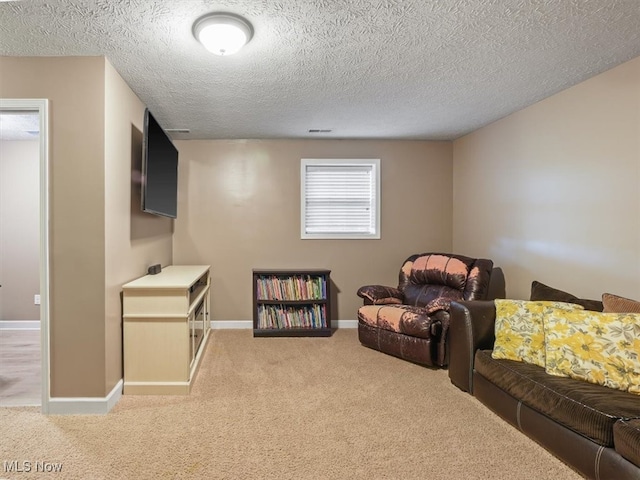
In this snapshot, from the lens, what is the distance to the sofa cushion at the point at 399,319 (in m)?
2.97

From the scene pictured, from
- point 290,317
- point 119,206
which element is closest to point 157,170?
point 119,206

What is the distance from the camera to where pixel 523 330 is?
86.7 inches

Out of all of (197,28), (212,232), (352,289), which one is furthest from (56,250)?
(352,289)

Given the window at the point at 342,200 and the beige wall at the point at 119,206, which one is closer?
the beige wall at the point at 119,206

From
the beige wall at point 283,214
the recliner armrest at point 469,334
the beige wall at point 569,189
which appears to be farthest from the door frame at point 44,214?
the beige wall at point 569,189

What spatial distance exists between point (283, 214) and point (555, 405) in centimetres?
319

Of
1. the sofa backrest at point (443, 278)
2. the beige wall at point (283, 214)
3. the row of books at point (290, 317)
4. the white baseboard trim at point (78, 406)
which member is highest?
the beige wall at point (283, 214)

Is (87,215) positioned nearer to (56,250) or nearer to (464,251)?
(56,250)

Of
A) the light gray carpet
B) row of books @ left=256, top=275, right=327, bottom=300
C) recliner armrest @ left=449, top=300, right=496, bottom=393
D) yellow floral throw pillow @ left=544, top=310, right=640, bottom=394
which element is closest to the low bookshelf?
row of books @ left=256, top=275, right=327, bottom=300

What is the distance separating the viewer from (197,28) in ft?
5.93

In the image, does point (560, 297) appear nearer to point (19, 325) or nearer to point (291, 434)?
point (291, 434)

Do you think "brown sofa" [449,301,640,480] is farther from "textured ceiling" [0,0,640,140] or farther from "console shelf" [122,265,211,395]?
"console shelf" [122,265,211,395]

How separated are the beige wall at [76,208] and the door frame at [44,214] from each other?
0.03 metres

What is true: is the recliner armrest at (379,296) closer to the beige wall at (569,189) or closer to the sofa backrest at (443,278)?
the sofa backrest at (443,278)
